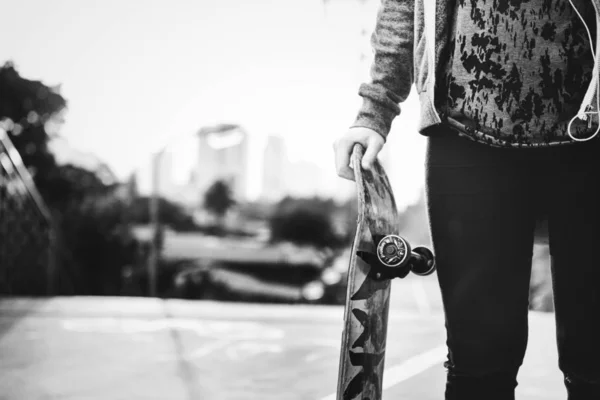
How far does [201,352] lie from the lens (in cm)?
271

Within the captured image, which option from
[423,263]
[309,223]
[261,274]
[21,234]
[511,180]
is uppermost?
[511,180]

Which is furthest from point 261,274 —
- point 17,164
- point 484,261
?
point 484,261

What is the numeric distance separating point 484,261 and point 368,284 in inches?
9.5

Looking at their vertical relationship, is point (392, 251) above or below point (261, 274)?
above

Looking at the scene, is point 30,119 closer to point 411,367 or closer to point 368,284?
point 411,367

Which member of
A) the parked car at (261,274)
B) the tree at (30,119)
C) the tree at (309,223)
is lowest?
the parked car at (261,274)

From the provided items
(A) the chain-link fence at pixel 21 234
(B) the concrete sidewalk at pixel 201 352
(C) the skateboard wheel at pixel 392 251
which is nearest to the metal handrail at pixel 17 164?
(A) the chain-link fence at pixel 21 234

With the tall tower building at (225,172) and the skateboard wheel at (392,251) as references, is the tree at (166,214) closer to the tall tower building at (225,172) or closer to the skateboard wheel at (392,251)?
the tall tower building at (225,172)

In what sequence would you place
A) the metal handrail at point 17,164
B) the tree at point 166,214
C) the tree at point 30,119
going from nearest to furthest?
the metal handrail at point 17,164 < the tree at point 30,119 < the tree at point 166,214

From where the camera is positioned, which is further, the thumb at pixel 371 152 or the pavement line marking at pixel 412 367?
the pavement line marking at pixel 412 367

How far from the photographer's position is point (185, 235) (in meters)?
24.1

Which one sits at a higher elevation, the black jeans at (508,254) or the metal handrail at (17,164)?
the metal handrail at (17,164)

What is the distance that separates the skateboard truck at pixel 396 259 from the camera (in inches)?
42.7

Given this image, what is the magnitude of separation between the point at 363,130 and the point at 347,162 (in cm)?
7
